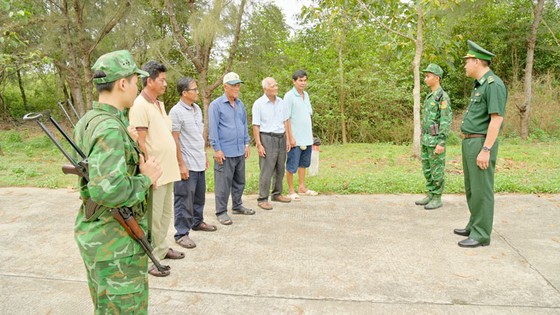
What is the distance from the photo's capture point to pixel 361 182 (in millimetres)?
6293

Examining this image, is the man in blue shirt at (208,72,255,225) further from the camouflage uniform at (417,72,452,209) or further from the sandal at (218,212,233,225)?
the camouflage uniform at (417,72,452,209)

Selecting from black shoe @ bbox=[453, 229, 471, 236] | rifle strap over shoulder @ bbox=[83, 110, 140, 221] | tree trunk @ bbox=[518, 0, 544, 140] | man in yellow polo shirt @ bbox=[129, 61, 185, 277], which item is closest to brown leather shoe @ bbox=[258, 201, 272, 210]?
man in yellow polo shirt @ bbox=[129, 61, 185, 277]

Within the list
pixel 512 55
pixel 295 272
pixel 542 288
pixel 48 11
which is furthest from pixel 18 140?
pixel 512 55

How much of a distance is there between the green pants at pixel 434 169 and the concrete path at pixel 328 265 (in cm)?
26

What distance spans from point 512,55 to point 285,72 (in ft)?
28.7

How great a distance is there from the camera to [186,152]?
410cm

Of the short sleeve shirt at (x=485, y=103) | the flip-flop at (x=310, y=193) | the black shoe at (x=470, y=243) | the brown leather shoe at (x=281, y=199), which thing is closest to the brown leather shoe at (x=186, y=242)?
the brown leather shoe at (x=281, y=199)

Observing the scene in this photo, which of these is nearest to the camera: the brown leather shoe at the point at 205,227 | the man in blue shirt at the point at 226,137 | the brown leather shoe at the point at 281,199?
the brown leather shoe at the point at 205,227

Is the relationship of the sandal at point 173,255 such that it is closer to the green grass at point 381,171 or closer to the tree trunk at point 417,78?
the green grass at point 381,171

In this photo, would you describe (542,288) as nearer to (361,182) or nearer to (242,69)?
(361,182)

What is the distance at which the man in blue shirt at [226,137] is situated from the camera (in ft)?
15.3

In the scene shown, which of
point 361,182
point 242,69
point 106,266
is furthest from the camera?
point 242,69

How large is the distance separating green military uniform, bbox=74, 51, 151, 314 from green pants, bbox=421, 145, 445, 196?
3.98 m

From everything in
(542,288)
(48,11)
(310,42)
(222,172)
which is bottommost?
(542,288)
